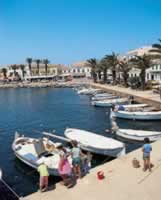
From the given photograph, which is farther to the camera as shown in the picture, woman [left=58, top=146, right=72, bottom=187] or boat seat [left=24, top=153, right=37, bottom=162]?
boat seat [left=24, top=153, right=37, bottom=162]

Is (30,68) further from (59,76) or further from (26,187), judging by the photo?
(26,187)

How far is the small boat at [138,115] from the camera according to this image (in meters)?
36.1

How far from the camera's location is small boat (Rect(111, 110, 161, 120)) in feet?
119

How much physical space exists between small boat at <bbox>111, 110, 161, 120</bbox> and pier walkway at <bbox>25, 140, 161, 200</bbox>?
70.1ft

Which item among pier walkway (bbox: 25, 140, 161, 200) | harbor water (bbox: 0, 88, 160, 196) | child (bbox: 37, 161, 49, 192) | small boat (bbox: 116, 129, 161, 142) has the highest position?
child (bbox: 37, 161, 49, 192)

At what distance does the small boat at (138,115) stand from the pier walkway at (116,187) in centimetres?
2136

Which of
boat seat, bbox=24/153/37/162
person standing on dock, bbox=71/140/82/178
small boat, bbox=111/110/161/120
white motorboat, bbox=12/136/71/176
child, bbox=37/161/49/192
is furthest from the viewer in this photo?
small boat, bbox=111/110/161/120

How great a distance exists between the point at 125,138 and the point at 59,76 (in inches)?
4746

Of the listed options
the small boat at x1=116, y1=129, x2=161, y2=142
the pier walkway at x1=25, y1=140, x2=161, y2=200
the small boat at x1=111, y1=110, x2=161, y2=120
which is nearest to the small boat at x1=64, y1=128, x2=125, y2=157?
the small boat at x1=116, y1=129, x2=161, y2=142

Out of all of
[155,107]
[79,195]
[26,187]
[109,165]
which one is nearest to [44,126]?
[155,107]

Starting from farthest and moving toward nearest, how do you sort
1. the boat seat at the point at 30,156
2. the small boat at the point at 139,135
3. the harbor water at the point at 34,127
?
the small boat at the point at 139,135 → the boat seat at the point at 30,156 → the harbor water at the point at 34,127

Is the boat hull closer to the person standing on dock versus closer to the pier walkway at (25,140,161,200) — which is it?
the pier walkway at (25,140,161,200)

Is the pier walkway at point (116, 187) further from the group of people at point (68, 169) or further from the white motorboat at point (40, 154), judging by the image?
the white motorboat at point (40, 154)

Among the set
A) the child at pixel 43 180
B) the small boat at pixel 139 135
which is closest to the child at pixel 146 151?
the child at pixel 43 180
